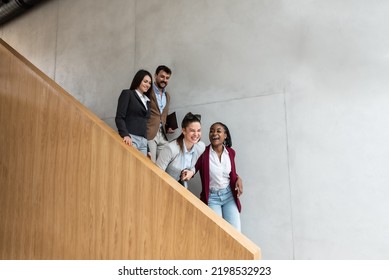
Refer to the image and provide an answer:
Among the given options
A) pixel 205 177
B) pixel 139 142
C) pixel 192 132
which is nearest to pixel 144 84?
pixel 139 142

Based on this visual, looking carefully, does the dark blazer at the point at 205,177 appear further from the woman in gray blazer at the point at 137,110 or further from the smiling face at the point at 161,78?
the smiling face at the point at 161,78

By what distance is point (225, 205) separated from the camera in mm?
2758

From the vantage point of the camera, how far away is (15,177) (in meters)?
2.34

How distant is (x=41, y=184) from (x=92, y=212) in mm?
479

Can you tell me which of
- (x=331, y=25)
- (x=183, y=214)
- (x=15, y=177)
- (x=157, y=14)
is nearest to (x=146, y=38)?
(x=157, y=14)

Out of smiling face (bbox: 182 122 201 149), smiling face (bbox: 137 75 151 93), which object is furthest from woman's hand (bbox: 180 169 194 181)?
smiling face (bbox: 137 75 151 93)

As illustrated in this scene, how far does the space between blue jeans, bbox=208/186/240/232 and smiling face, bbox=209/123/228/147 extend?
1.17ft

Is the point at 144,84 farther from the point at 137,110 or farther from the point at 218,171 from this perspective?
the point at 218,171

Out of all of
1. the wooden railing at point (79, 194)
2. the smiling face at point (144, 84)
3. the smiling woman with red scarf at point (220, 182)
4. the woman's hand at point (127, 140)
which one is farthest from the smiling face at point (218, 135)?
the wooden railing at point (79, 194)

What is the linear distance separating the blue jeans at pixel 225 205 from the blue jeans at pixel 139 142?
24.5 inches

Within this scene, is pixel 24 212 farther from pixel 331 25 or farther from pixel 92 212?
pixel 331 25

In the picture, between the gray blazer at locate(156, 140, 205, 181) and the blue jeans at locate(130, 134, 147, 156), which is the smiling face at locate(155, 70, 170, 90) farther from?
the gray blazer at locate(156, 140, 205, 181)

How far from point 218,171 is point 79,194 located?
109cm

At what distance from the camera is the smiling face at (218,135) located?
281 cm
